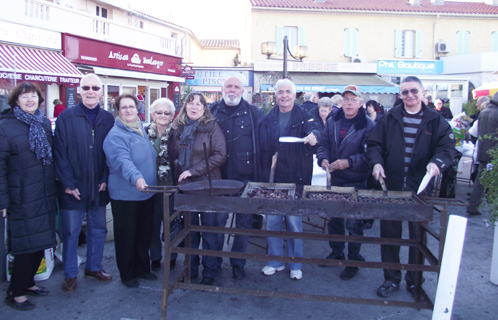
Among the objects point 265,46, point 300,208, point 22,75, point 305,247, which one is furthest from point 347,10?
point 300,208

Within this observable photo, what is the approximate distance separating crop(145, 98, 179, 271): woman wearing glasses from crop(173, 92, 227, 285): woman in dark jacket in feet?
0.50

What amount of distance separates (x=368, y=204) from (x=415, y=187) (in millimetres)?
980

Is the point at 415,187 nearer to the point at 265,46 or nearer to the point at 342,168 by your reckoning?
the point at 342,168

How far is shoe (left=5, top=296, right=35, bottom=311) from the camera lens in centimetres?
313

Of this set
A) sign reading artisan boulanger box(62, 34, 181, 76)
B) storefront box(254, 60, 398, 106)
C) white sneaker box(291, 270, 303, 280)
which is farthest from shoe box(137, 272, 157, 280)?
storefront box(254, 60, 398, 106)

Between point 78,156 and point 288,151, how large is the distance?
1894 millimetres

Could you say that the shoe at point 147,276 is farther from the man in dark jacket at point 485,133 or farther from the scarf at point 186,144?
the man in dark jacket at point 485,133

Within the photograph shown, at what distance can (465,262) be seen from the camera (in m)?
4.17

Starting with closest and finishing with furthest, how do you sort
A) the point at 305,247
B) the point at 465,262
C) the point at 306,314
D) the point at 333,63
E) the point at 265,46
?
the point at 306,314, the point at 465,262, the point at 305,247, the point at 265,46, the point at 333,63

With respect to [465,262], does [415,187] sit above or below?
above

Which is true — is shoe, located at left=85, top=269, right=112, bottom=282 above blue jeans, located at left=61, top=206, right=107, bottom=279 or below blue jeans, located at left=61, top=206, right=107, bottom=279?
below

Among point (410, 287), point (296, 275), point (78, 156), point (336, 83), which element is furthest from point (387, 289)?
point (336, 83)

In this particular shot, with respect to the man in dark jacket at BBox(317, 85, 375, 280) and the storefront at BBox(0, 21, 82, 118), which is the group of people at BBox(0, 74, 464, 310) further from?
the storefront at BBox(0, 21, 82, 118)

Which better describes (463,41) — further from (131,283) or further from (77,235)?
(77,235)
